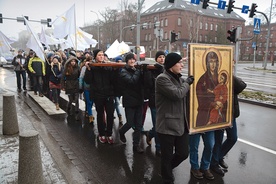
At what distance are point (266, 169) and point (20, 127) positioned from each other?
532cm

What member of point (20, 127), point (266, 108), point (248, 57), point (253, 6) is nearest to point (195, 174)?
point (20, 127)

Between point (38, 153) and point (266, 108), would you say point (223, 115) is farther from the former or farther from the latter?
point (266, 108)

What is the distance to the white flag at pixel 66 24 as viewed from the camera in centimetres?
878

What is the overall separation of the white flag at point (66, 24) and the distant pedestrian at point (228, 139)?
6.40 m

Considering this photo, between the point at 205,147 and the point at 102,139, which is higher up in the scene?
the point at 205,147

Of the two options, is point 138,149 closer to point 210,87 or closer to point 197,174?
point 197,174

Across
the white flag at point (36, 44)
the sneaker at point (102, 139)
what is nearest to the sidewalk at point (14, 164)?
the sneaker at point (102, 139)

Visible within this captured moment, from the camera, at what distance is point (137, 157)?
4645 millimetres

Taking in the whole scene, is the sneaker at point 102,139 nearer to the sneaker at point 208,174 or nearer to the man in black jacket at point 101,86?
the man in black jacket at point 101,86

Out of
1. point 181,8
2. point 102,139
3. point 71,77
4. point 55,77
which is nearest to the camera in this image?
point 102,139

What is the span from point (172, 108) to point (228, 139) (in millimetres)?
1466

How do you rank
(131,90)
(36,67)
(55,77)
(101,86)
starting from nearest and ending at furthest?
(131,90) → (101,86) → (55,77) → (36,67)

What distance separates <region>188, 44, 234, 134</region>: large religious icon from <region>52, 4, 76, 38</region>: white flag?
20.5 feet

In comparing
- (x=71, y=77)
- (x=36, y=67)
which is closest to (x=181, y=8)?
(x=36, y=67)
